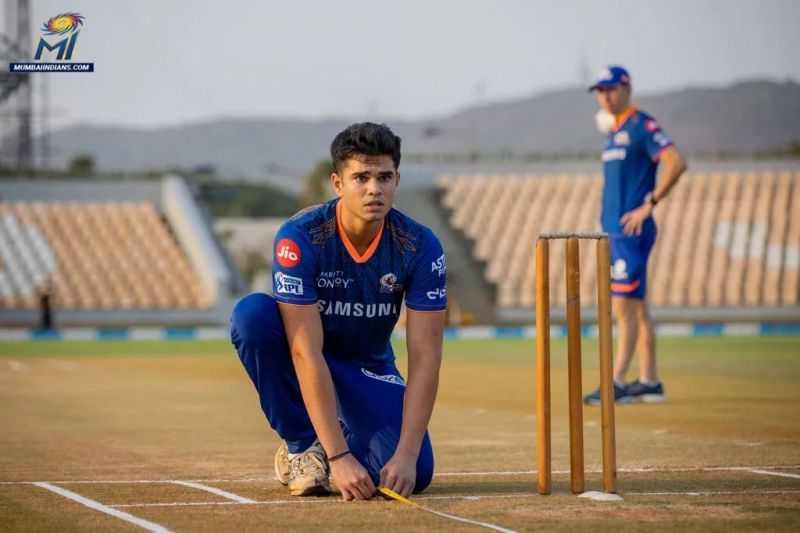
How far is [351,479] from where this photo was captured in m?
5.80

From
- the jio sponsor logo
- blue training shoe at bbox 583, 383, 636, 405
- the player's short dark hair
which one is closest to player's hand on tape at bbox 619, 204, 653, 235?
blue training shoe at bbox 583, 383, 636, 405

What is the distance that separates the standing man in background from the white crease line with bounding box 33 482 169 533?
538 cm

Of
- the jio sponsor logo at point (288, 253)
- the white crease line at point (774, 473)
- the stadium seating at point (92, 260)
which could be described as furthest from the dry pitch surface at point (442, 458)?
the stadium seating at point (92, 260)

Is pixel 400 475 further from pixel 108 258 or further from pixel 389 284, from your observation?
pixel 108 258

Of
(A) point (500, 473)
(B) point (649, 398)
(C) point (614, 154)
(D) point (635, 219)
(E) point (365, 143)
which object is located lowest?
(B) point (649, 398)

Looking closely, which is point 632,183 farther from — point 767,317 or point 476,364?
point 767,317

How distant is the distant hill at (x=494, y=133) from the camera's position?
139 feet

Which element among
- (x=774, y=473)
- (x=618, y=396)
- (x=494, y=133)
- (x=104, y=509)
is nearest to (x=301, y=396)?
(x=104, y=509)

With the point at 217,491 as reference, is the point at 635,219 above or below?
above

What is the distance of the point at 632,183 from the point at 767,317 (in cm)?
2489

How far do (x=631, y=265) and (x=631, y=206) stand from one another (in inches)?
20.3

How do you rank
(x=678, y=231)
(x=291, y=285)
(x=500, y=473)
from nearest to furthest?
(x=291, y=285) → (x=500, y=473) → (x=678, y=231)

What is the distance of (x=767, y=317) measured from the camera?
34.7 meters

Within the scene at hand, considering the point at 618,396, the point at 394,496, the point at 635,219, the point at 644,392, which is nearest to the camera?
the point at 394,496
